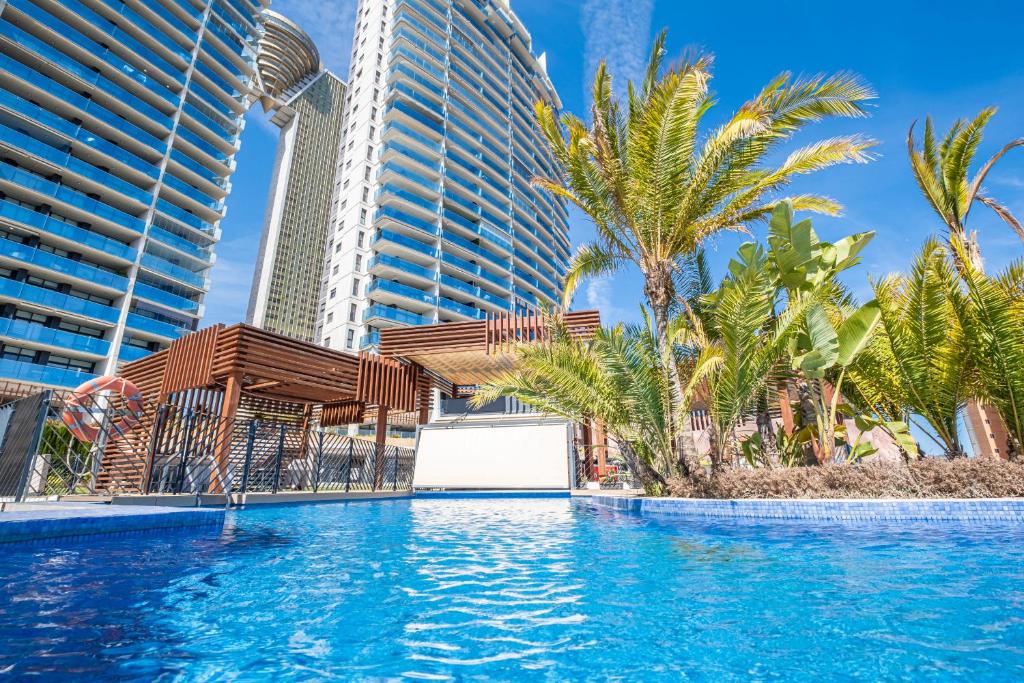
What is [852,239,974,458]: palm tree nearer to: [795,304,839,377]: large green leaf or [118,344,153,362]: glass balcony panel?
[795,304,839,377]: large green leaf

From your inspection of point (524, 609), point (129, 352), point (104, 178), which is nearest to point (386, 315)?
point (129, 352)

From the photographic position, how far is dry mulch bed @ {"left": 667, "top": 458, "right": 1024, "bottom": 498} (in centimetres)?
688

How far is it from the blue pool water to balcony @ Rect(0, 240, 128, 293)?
111 feet

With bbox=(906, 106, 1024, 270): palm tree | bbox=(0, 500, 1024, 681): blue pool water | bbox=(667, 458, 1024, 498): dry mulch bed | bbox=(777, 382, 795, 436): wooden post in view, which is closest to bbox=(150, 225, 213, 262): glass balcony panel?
bbox=(0, 500, 1024, 681): blue pool water

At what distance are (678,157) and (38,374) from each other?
3624 cm

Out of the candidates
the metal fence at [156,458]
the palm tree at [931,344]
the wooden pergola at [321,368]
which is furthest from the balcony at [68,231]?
the palm tree at [931,344]

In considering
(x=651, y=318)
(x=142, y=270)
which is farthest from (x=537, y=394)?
(x=142, y=270)

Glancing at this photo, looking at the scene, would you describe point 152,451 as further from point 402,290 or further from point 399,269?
point 399,269

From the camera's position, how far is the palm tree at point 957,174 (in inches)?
395

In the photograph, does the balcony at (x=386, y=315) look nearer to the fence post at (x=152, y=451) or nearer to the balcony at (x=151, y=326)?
the balcony at (x=151, y=326)

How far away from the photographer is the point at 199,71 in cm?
4147

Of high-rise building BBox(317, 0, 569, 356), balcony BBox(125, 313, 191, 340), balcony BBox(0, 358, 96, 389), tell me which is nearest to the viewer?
balcony BBox(0, 358, 96, 389)

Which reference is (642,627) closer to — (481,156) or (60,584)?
(60,584)

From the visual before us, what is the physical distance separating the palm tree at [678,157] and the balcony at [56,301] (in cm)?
3433
